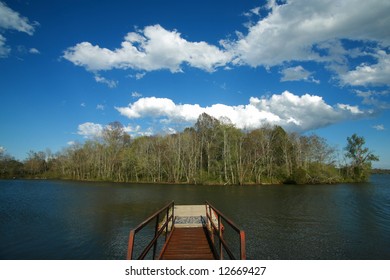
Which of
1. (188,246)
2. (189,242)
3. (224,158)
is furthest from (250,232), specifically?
(224,158)

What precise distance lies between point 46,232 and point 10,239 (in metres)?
1.90

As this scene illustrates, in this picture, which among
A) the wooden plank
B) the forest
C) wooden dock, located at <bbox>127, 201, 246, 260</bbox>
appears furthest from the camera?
the forest

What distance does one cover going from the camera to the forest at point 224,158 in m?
61.3

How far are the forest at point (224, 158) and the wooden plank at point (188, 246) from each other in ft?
158

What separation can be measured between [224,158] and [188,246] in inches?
2020

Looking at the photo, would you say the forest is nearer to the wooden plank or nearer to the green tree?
the green tree

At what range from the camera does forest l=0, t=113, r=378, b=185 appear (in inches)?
2414

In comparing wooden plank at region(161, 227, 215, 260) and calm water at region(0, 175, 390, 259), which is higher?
wooden plank at region(161, 227, 215, 260)

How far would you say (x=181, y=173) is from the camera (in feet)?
218

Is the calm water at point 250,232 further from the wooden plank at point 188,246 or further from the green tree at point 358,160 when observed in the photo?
the green tree at point 358,160

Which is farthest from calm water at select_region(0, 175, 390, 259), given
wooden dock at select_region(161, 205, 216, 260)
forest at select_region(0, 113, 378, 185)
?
forest at select_region(0, 113, 378, 185)

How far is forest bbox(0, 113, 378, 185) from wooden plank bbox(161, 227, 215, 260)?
158ft

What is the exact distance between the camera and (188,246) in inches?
363
